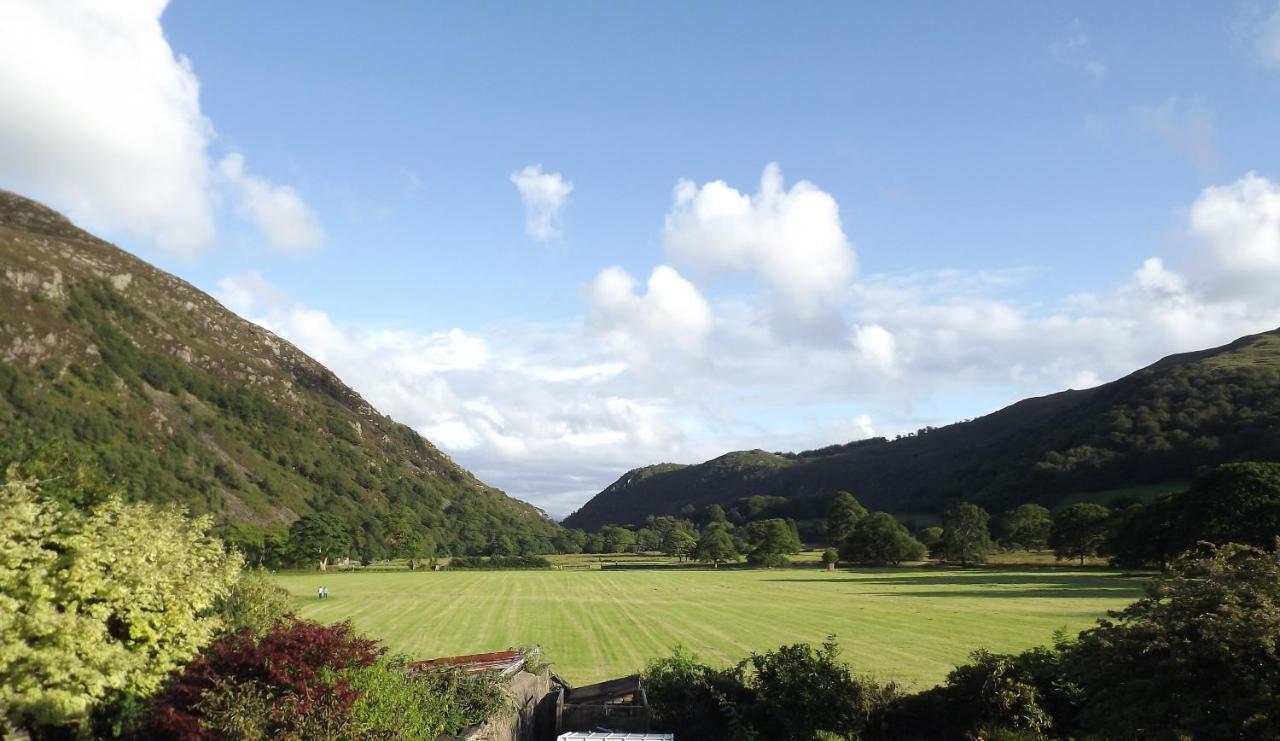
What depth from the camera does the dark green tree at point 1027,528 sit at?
118 m

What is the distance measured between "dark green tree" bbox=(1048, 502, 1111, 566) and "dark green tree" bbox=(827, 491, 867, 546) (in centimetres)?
5376

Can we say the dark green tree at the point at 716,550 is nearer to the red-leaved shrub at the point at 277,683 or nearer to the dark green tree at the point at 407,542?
the dark green tree at the point at 407,542

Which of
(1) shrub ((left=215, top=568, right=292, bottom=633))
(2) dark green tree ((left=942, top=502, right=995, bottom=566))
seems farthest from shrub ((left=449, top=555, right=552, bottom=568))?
(1) shrub ((left=215, top=568, right=292, bottom=633))

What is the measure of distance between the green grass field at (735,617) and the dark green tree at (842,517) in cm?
7207

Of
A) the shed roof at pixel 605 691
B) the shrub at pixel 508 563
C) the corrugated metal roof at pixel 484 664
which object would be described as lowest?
the shrub at pixel 508 563

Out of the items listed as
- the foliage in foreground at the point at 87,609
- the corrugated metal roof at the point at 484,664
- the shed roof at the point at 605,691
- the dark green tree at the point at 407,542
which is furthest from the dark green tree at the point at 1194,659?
the dark green tree at the point at 407,542

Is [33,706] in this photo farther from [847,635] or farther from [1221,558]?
[847,635]

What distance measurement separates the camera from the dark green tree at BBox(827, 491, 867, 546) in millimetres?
156250

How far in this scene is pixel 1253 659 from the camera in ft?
32.7

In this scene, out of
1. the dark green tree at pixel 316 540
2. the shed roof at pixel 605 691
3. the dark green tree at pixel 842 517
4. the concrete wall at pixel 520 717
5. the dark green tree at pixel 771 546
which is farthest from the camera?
the dark green tree at pixel 842 517

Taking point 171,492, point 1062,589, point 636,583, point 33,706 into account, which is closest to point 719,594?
point 636,583

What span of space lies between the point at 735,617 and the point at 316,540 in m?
89.0

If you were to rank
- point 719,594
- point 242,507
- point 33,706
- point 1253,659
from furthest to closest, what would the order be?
point 242,507 < point 719,594 < point 33,706 < point 1253,659

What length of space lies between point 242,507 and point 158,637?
192499mm
